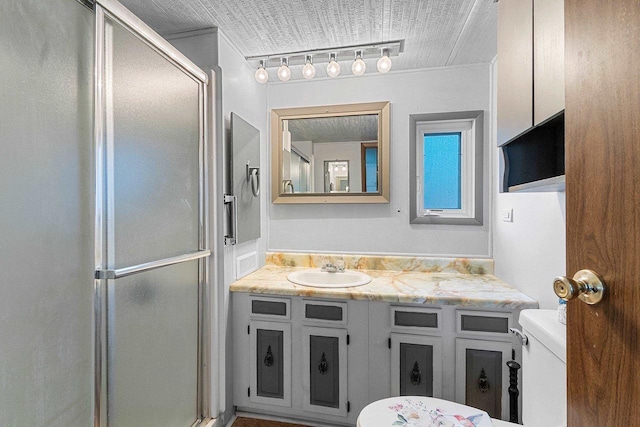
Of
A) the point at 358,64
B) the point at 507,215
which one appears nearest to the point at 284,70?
the point at 358,64

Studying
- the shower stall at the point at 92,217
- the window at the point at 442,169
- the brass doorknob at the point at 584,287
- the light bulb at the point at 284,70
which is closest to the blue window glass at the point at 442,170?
the window at the point at 442,169

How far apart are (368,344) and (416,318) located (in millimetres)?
286

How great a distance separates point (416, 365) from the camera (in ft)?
5.39

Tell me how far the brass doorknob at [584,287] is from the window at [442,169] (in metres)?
1.58

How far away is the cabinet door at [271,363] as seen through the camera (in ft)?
5.81

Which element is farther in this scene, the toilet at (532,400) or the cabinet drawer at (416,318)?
the cabinet drawer at (416,318)

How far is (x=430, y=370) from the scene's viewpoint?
1.63 metres

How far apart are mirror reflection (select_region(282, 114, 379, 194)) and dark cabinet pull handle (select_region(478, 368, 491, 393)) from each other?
3.90ft

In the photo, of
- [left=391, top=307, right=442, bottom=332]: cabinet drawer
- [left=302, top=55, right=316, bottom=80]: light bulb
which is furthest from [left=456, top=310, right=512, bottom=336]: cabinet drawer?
[left=302, top=55, right=316, bottom=80]: light bulb

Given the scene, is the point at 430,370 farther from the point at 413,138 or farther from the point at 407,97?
the point at 407,97

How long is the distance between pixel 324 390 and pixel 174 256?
1.07 meters

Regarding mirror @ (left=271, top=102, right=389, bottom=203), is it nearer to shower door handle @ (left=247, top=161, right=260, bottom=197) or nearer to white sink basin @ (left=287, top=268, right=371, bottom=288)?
shower door handle @ (left=247, top=161, right=260, bottom=197)

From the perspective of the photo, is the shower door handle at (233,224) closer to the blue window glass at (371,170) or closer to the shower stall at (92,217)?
the shower stall at (92,217)

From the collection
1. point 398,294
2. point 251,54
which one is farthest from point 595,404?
point 251,54
